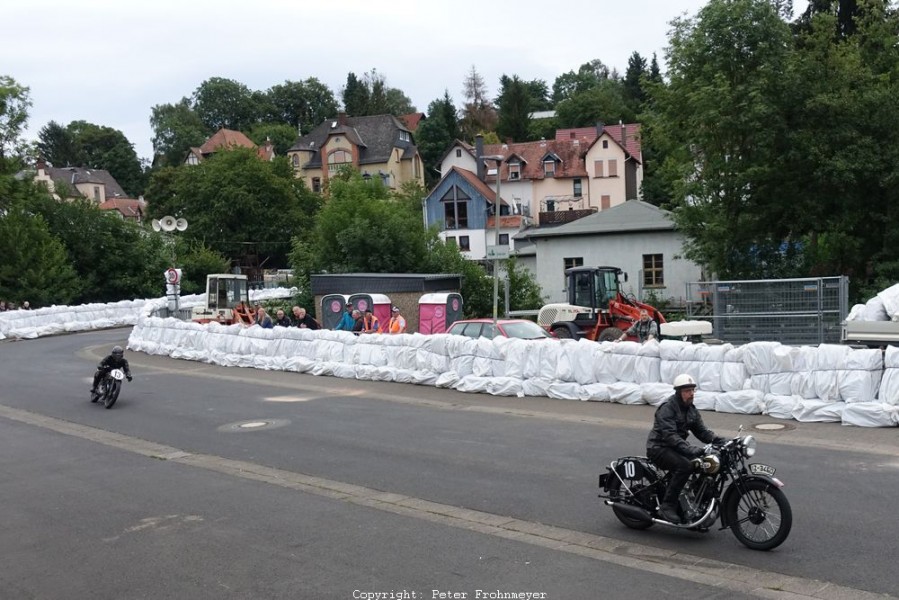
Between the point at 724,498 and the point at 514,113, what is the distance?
104 metres

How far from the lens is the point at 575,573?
7.04 metres

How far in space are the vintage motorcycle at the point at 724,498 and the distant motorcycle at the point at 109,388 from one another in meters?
12.3

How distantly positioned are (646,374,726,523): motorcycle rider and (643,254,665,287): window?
3369 centimetres

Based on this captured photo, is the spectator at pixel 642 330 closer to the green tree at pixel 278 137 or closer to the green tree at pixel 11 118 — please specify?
the green tree at pixel 11 118

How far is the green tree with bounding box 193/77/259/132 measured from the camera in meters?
144

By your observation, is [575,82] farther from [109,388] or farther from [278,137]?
[109,388]

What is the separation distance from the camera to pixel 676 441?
7816mm

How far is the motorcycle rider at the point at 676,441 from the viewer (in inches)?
307

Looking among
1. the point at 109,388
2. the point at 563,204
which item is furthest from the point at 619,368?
the point at 563,204

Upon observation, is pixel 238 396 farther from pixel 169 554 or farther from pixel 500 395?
pixel 169 554

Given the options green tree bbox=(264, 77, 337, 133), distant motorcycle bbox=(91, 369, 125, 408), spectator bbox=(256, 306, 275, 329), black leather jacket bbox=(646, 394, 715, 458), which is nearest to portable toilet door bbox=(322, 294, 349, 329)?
spectator bbox=(256, 306, 275, 329)

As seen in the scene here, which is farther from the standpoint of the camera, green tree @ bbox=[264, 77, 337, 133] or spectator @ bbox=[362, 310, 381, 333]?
green tree @ bbox=[264, 77, 337, 133]

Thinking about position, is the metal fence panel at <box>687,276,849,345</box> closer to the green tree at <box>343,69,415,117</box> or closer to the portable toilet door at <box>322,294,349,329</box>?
the portable toilet door at <box>322,294,349,329</box>

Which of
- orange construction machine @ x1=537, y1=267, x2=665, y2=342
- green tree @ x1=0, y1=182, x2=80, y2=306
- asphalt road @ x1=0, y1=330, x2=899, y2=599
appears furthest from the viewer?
green tree @ x1=0, y1=182, x2=80, y2=306
